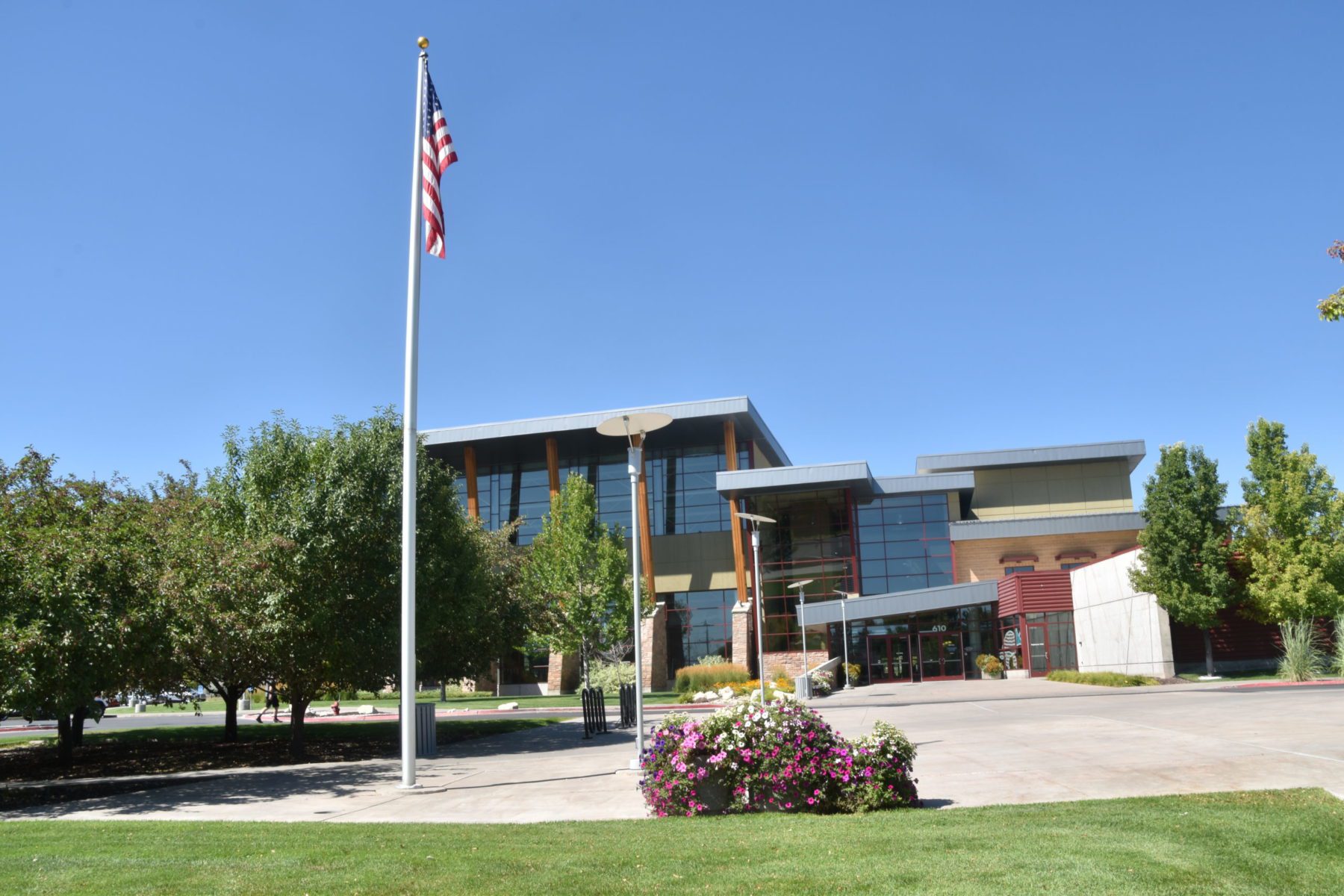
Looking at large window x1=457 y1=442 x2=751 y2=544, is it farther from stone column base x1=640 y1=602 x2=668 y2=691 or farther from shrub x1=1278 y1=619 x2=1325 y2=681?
shrub x1=1278 y1=619 x2=1325 y2=681

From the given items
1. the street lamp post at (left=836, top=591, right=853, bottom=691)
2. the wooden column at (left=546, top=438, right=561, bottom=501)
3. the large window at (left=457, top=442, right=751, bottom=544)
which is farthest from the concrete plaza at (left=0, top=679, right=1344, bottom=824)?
the large window at (left=457, top=442, right=751, bottom=544)

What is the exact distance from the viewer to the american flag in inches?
584

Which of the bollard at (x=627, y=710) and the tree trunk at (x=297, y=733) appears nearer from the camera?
the tree trunk at (x=297, y=733)

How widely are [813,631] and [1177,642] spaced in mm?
16414

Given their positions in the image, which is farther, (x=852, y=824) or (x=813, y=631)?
(x=813, y=631)

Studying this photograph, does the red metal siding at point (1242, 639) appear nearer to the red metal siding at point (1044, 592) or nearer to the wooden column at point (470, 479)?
the red metal siding at point (1044, 592)

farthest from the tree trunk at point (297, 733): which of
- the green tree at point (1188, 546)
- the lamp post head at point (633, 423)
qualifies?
the green tree at point (1188, 546)

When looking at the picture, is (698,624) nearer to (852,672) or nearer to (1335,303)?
(852,672)

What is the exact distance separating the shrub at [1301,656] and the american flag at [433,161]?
2866cm

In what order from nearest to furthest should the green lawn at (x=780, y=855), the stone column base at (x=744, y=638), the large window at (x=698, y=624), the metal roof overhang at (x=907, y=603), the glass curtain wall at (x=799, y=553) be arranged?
the green lawn at (x=780, y=855)
the metal roof overhang at (x=907, y=603)
the stone column base at (x=744, y=638)
the glass curtain wall at (x=799, y=553)
the large window at (x=698, y=624)

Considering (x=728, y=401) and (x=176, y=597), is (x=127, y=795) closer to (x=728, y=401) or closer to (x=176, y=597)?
(x=176, y=597)

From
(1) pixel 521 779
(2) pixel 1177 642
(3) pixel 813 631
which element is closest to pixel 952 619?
(3) pixel 813 631

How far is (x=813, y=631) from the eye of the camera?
47.4 m

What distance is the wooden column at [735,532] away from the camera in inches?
1897
